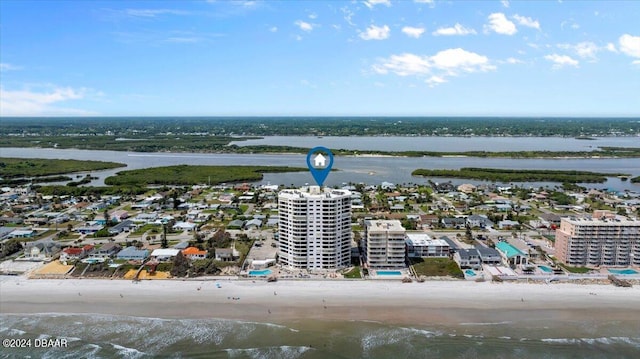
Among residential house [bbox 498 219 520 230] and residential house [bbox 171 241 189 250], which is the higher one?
residential house [bbox 498 219 520 230]

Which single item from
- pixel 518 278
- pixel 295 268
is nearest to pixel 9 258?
pixel 295 268

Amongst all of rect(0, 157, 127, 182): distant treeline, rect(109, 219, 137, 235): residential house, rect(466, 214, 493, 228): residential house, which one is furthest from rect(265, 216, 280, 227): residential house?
rect(0, 157, 127, 182): distant treeline

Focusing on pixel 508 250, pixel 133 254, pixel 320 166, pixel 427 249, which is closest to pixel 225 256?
pixel 133 254

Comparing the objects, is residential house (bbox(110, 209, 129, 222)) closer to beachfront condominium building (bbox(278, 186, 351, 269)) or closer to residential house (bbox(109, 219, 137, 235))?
residential house (bbox(109, 219, 137, 235))

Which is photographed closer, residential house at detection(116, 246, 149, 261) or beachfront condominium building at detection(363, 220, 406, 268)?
beachfront condominium building at detection(363, 220, 406, 268)

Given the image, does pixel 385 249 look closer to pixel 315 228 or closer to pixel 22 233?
pixel 315 228

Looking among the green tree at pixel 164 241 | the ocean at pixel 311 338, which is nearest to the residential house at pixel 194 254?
the green tree at pixel 164 241

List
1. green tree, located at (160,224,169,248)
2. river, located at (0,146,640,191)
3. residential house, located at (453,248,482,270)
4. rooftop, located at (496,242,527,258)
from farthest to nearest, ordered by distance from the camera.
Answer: river, located at (0,146,640,191)
green tree, located at (160,224,169,248)
rooftop, located at (496,242,527,258)
residential house, located at (453,248,482,270)
